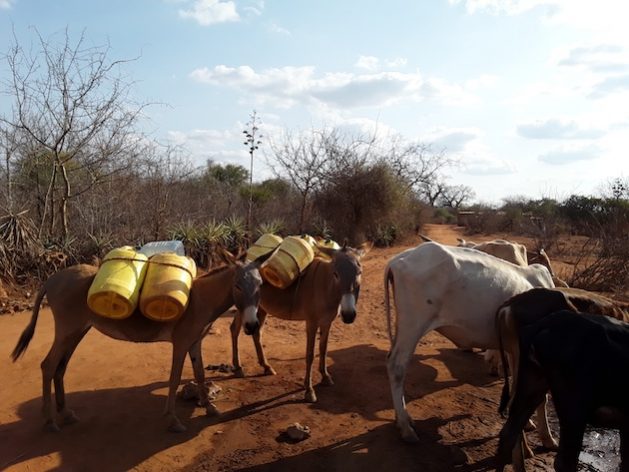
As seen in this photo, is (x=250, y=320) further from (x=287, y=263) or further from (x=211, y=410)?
(x=287, y=263)

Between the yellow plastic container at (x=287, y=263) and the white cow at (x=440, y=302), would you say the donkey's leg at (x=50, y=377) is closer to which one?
the yellow plastic container at (x=287, y=263)

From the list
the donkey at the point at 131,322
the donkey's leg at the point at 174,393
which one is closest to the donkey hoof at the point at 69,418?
the donkey at the point at 131,322

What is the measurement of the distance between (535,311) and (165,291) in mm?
3451

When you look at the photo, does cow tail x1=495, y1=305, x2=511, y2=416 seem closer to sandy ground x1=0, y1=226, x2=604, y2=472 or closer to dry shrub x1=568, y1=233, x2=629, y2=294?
sandy ground x1=0, y1=226, x2=604, y2=472

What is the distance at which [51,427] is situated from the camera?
4.94m

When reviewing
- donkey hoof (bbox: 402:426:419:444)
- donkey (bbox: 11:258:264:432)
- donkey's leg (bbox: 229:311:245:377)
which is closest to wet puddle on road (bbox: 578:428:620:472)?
donkey hoof (bbox: 402:426:419:444)

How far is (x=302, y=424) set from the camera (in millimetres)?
5156

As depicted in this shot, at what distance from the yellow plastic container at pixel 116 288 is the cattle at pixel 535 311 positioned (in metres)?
3.55

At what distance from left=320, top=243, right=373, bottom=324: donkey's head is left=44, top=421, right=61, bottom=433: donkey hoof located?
313 centimetres

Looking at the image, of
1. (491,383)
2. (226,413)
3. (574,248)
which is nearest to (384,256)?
(574,248)

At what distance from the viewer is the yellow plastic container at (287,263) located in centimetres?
610

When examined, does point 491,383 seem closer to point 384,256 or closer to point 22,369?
point 22,369

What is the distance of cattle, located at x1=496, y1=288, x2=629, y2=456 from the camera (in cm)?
422

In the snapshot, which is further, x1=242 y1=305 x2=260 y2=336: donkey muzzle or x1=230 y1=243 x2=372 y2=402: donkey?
x1=230 y1=243 x2=372 y2=402: donkey
